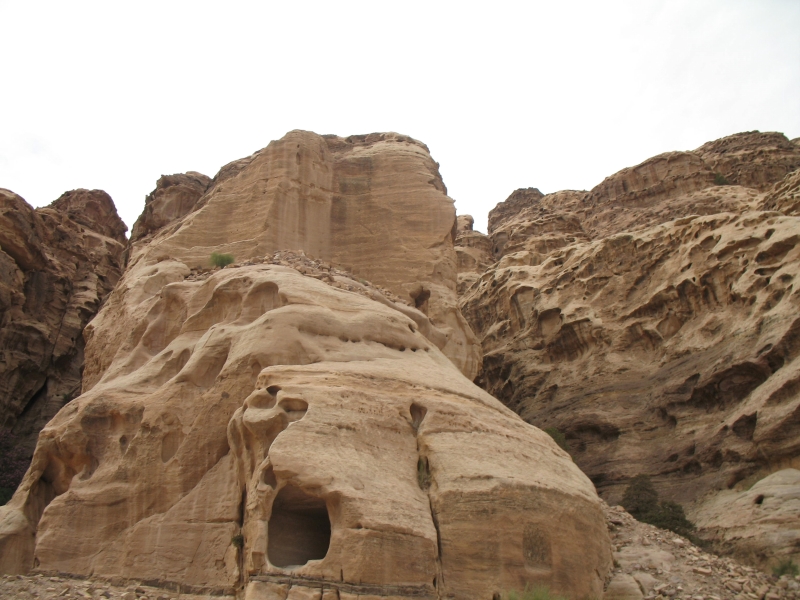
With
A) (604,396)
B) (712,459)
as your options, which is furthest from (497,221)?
(712,459)

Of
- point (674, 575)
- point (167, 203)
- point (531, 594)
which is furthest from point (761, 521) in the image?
point (167, 203)

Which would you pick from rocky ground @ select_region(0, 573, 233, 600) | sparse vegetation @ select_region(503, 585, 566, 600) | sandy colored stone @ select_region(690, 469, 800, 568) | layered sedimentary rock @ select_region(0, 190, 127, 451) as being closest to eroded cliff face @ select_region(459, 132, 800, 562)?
sandy colored stone @ select_region(690, 469, 800, 568)

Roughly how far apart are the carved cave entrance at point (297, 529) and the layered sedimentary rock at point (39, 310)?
2213 cm

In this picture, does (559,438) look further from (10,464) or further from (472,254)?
(472,254)

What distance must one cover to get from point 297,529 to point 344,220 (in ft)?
49.6

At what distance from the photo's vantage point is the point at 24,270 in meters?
33.4

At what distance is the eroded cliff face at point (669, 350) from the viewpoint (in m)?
20.7

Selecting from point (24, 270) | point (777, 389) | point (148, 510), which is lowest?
point (148, 510)

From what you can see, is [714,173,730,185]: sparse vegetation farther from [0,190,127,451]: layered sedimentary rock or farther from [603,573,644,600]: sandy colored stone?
[603,573,644,600]: sandy colored stone

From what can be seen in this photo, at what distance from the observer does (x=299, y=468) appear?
11047 mm

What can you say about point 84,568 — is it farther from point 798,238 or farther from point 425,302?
point 798,238

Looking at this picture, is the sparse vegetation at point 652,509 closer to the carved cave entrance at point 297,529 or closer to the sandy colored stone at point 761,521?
the sandy colored stone at point 761,521

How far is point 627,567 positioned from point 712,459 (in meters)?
9.87

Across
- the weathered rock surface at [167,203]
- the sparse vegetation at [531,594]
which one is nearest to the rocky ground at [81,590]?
the sparse vegetation at [531,594]
